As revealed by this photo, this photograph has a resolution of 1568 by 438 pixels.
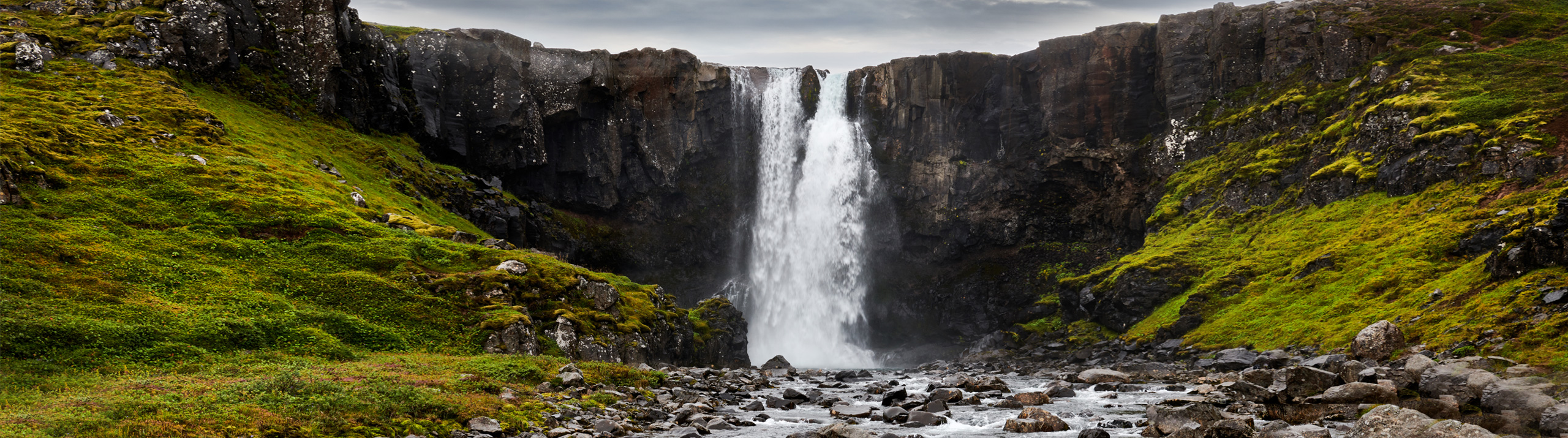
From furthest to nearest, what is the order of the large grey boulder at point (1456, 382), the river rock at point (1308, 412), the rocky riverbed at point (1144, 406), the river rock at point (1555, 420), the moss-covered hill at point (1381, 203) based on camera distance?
the moss-covered hill at point (1381, 203) → the river rock at point (1308, 412) → the large grey boulder at point (1456, 382) → the rocky riverbed at point (1144, 406) → the river rock at point (1555, 420)

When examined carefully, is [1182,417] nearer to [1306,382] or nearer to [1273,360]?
[1306,382]

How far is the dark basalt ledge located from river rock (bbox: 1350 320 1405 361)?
2770 centimetres

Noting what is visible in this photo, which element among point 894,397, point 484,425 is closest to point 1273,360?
point 894,397

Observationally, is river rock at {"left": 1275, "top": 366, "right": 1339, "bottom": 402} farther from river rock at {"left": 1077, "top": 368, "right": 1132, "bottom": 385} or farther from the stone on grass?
the stone on grass

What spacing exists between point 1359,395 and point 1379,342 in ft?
29.8

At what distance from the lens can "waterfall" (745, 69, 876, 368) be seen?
6738cm

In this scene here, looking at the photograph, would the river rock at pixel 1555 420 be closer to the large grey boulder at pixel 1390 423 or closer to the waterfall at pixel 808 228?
the large grey boulder at pixel 1390 423

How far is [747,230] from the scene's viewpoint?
2832 inches

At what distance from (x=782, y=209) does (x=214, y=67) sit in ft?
140

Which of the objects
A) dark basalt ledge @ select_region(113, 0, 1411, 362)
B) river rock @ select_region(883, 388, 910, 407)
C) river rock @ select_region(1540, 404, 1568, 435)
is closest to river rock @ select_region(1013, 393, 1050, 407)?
river rock @ select_region(883, 388, 910, 407)

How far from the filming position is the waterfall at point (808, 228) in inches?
2653

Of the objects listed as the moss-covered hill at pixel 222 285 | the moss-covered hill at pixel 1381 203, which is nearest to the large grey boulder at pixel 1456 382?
the moss-covered hill at pixel 1381 203

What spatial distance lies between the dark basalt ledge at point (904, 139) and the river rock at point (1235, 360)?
18.9 meters

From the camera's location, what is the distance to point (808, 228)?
71.4 metres
